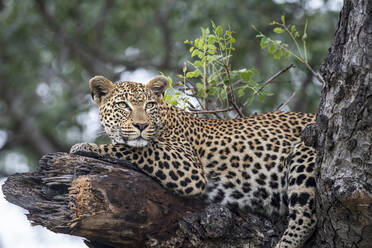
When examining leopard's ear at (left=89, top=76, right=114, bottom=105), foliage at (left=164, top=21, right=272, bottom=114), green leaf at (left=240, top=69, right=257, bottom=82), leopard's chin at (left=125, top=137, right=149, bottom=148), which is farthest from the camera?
green leaf at (left=240, top=69, right=257, bottom=82)

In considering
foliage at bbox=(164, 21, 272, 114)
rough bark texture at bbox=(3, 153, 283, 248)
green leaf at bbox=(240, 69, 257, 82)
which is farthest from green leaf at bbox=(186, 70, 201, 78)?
rough bark texture at bbox=(3, 153, 283, 248)

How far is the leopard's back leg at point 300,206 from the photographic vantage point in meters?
5.69

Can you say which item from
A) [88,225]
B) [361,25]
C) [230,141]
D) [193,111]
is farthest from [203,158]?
[361,25]

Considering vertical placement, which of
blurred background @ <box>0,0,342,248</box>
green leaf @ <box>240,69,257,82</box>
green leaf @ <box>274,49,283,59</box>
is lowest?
green leaf @ <box>240,69,257,82</box>

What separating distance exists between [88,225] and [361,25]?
3129 mm

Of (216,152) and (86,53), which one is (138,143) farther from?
(86,53)

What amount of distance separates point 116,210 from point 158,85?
2.42 meters

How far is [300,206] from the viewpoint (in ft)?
18.9

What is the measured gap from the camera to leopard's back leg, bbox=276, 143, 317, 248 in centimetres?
569

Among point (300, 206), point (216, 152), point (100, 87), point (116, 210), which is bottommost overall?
point (300, 206)

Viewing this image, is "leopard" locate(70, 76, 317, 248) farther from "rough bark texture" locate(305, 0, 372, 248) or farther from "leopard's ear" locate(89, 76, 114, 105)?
"rough bark texture" locate(305, 0, 372, 248)

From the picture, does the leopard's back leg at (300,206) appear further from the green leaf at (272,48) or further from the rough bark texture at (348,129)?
the green leaf at (272,48)

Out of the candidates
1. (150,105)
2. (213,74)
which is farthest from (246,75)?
(150,105)

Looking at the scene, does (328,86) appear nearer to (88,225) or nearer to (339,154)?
(339,154)
